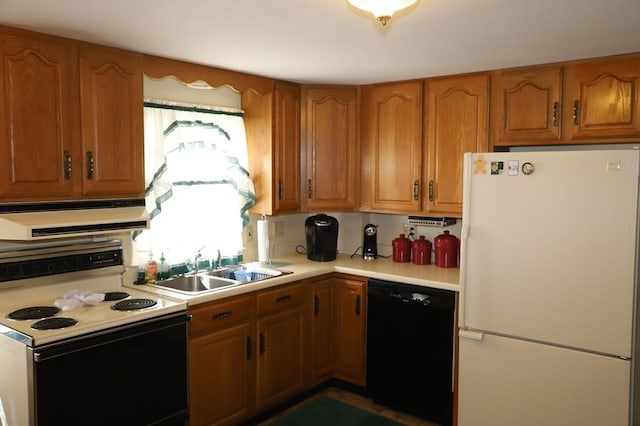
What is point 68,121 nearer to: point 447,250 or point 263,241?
point 263,241

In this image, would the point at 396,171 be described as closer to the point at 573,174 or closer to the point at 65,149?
the point at 573,174

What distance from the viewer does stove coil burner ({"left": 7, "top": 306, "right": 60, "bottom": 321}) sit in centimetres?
234

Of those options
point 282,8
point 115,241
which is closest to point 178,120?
point 115,241

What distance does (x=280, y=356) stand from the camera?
3330 millimetres

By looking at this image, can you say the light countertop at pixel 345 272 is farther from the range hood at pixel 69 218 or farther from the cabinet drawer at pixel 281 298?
the range hood at pixel 69 218

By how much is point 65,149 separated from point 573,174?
245 centimetres

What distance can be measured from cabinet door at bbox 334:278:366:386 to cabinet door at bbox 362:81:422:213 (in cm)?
62

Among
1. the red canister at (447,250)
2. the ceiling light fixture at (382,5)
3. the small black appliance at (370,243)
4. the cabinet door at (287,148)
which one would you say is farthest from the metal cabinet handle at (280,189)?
the ceiling light fixture at (382,5)

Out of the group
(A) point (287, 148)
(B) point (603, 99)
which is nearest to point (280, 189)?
(A) point (287, 148)

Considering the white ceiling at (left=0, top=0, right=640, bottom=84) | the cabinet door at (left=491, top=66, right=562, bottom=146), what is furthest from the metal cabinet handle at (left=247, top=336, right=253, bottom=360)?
the cabinet door at (left=491, top=66, right=562, bottom=146)

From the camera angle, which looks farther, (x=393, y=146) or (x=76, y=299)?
(x=393, y=146)

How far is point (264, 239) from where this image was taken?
12.1 feet

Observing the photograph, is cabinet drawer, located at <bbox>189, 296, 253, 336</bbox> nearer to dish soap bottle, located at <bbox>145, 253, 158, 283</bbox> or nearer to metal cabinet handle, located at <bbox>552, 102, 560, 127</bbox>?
dish soap bottle, located at <bbox>145, 253, 158, 283</bbox>

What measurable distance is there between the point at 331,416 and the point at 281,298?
815mm
